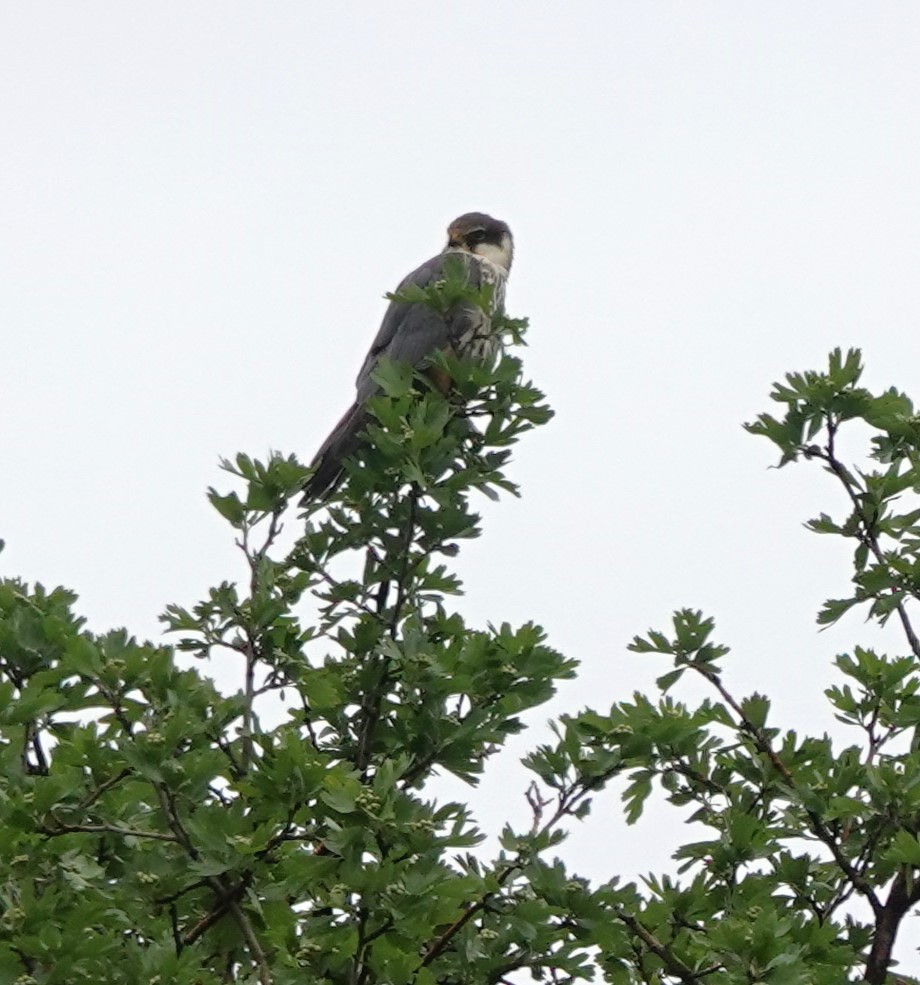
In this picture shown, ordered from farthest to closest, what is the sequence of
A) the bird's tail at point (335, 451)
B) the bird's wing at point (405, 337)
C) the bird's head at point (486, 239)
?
the bird's head at point (486, 239), the bird's wing at point (405, 337), the bird's tail at point (335, 451)

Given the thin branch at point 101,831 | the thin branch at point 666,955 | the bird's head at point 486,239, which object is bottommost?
the thin branch at point 666,955

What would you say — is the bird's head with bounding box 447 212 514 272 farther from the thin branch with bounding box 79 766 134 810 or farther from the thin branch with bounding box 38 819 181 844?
the thin branch with bounding box 38 819 181 844

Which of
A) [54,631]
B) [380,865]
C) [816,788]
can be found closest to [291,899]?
[380,865]

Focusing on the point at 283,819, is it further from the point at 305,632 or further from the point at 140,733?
the point at 305,632

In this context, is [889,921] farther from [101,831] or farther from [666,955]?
[101,831]

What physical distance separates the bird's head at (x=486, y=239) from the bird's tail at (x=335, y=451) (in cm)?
192

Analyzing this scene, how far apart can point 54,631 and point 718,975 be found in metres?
1.75

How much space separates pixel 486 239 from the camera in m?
8.42

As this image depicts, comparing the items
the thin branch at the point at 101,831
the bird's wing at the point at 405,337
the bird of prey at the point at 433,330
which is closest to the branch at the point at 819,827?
the bird of prey at the point at 433,330

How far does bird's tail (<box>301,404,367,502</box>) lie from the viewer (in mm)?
5685

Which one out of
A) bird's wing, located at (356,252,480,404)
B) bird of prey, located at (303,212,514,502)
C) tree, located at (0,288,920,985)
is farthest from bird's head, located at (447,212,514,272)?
tree, located at (0,288,920,985)

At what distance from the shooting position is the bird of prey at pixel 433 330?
454 cm

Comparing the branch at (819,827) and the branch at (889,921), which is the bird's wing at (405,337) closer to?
the branch at (819,827)

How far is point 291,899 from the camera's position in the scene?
3.68 metres
